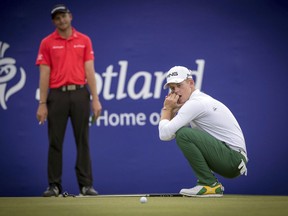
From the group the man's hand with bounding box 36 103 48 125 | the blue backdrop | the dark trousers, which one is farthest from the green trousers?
the blue backdrop

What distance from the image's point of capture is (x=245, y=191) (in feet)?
25.7

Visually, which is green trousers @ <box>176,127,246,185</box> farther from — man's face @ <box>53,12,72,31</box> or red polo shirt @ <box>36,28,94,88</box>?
man's face @ <box>53,12,72,31</box>

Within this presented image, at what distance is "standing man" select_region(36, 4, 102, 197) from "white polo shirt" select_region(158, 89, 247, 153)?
1.01m

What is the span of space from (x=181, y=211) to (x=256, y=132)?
3.46m

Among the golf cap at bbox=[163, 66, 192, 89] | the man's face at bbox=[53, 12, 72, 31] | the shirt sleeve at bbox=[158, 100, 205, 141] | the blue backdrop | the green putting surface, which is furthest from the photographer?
the blue backdrop

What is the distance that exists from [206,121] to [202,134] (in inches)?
5.0

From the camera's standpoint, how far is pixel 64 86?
21.8 ft

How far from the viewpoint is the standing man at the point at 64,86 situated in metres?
6.64

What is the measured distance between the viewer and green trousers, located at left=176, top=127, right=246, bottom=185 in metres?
5.73

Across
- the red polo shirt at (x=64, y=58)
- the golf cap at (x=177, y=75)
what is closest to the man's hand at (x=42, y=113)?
the red polo shirt at (x=64, y=58)

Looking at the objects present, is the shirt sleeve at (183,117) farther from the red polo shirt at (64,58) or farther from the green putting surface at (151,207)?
the red polo shirt at (64,58)

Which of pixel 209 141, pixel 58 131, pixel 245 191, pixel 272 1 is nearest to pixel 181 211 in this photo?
pixel 209 141

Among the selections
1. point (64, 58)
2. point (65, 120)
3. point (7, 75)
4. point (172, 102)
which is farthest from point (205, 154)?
point (7, 75)

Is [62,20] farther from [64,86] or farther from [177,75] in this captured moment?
[177,75]
